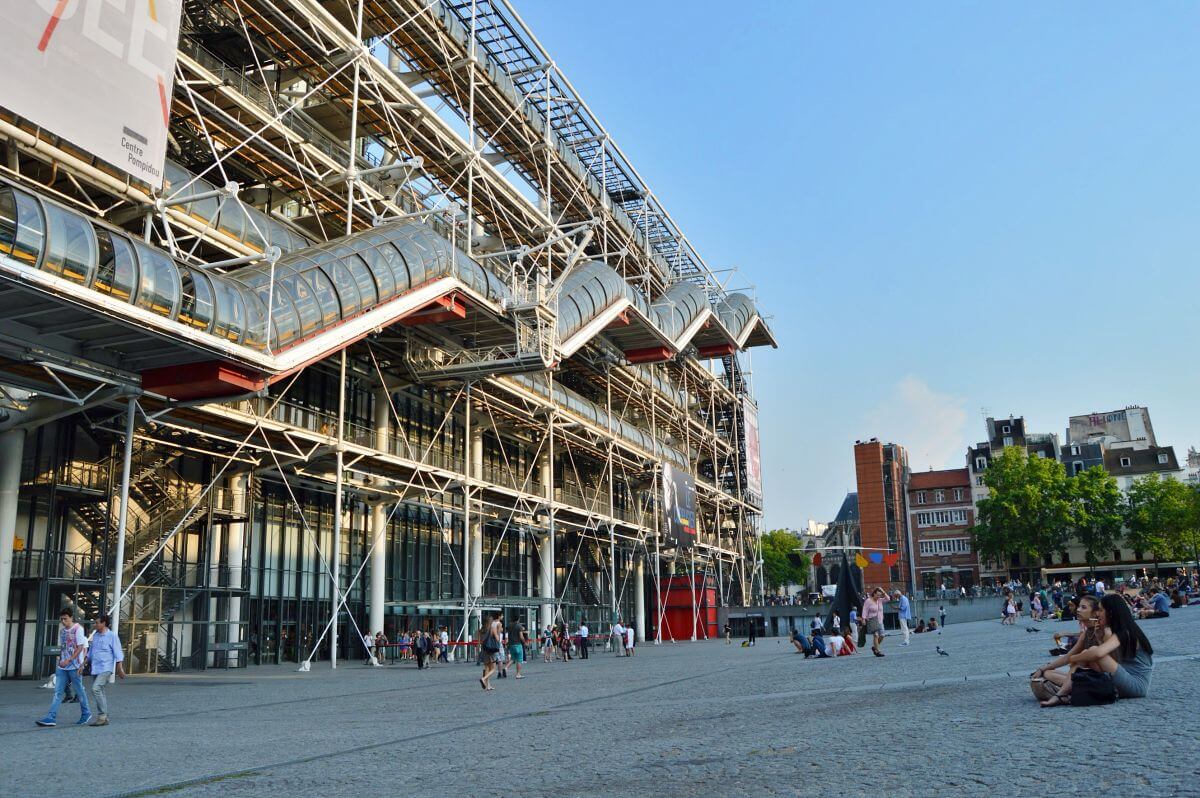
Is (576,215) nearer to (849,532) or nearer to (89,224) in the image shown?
(89,224)

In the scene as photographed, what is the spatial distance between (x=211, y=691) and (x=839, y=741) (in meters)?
12.9

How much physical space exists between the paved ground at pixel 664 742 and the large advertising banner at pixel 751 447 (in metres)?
47.5

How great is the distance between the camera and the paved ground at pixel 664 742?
221 inches

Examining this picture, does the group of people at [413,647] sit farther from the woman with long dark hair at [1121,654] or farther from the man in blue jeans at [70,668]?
the woman with long dark hair at [1121,654]

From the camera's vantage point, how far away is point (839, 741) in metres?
7.01

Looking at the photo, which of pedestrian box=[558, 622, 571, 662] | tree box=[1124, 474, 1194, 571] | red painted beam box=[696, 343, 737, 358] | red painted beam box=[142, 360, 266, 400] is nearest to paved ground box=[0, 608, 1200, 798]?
red painted beam box=[142, 360, 266, 400]

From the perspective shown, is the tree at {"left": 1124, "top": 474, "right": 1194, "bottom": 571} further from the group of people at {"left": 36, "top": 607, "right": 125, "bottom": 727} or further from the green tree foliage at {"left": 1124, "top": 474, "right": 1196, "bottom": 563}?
the group of people at {"left": 36, "top": 607, "right": 125, "bottom": 727}

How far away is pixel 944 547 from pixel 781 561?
63.1 feet

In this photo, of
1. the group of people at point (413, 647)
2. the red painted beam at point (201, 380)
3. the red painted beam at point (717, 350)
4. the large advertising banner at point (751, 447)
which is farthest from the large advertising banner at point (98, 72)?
the large advertising banner at point (751, 447)

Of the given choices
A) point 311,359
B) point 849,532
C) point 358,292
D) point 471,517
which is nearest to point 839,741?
point 311,359

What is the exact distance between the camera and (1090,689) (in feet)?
25.3

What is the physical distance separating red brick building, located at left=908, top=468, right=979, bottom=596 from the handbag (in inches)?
2967

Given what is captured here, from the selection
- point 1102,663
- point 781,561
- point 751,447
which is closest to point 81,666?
point 1102,663

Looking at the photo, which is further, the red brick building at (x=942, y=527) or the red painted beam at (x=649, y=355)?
the red brick building at (x=942, y=527)
